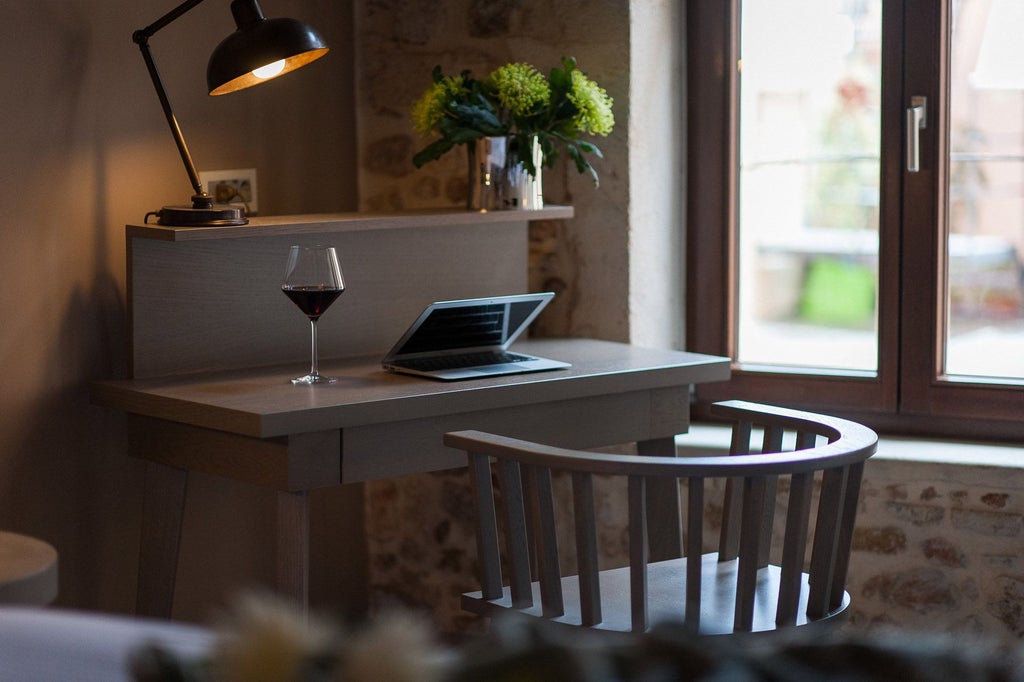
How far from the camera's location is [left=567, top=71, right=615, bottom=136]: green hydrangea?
2975 millimetres

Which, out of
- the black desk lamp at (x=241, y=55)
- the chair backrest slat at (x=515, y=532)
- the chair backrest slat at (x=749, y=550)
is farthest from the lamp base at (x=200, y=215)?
the chair backrest slat at (x=749, y=550)

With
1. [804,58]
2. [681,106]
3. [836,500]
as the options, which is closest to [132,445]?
[836,500]

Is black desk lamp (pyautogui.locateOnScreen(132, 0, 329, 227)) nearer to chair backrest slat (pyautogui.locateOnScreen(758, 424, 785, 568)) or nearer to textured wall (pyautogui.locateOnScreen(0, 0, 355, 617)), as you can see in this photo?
textured wall (pyautogui.locateOnScreen(0, 0, 355, 617))

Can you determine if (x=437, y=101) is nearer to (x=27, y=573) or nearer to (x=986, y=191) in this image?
(x=986, y=191)

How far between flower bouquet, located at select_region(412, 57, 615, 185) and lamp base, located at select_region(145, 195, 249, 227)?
50cm

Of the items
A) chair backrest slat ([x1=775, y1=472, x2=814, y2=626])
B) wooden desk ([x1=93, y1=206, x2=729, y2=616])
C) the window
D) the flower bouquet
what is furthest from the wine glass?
the window

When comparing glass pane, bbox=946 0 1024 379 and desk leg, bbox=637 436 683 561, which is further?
glass pane, bbox=946 0 1024 379

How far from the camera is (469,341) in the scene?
109 inches

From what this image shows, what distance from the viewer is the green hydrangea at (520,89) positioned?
2947mm

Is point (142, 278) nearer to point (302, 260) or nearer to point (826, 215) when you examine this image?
point (302, 260)

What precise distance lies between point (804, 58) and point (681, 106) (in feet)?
1.12

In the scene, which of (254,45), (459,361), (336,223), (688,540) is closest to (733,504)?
(688,540)

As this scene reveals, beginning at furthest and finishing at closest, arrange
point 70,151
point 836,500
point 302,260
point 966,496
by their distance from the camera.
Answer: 1. point 966,496
2. point 70,151
3. point 302,260
4. point 836,500

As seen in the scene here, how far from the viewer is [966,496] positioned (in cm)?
293
